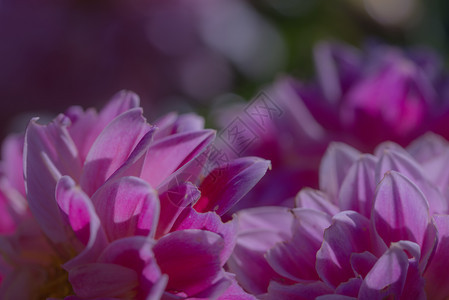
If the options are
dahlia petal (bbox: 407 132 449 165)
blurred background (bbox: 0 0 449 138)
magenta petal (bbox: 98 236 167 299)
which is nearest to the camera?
magenta petal (bbox: 98 236 167 299)

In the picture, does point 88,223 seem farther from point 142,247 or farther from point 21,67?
point 21,67

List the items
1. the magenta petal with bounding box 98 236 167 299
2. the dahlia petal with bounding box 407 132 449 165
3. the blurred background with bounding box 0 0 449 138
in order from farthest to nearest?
the blurred background with bounding box 0 0 449 138
the dahlia petal with bounding box 407 132 449 165
the magenta petal with bounding box 98 236 167 299

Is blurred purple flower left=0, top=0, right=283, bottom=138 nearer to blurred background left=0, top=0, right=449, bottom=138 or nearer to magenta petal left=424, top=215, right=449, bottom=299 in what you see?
blurred background left=0, top=0, right=449, bottom=138

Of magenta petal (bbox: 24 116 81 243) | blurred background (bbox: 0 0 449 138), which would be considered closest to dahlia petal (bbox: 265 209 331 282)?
magenta petal (bbox: 24 116 81 243)

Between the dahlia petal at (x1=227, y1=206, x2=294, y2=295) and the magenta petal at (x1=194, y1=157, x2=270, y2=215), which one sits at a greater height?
the magenta petal at (x1=194, y1=157, x2=270, y2=215)

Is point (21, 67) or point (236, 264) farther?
point (21, 67)

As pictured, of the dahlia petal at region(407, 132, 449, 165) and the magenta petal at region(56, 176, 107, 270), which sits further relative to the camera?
the dahlia petal at region(407, 132, 449, 165)

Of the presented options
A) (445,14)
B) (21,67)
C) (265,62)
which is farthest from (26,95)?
(445,14)

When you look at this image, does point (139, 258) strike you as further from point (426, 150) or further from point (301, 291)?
point (426, 150)
